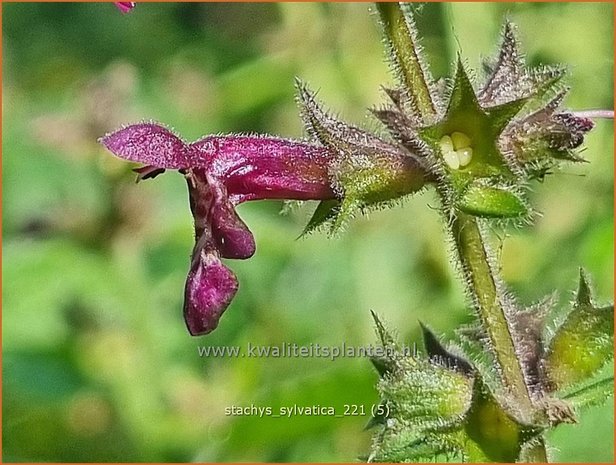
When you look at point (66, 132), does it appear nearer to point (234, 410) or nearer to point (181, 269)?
point (181, 269)

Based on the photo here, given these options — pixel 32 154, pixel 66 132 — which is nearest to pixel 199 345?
pixel 66 132

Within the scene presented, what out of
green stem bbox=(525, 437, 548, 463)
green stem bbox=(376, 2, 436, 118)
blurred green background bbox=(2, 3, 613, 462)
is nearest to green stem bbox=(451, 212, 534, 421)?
green stem bbox=(525, 437, 548, 463)

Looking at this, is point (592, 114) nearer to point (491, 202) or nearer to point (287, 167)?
point (491, 202)

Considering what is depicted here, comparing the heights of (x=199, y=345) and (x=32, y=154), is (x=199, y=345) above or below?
below

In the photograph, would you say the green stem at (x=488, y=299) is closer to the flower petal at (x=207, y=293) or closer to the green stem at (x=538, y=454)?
the green stem at (x=538, y=454)

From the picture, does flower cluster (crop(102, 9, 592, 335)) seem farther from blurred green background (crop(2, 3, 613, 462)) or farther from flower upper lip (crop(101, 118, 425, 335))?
blurred green background (crop(2, 3, 613, 462))

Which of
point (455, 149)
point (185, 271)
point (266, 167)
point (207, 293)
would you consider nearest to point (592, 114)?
point (455, 149)
